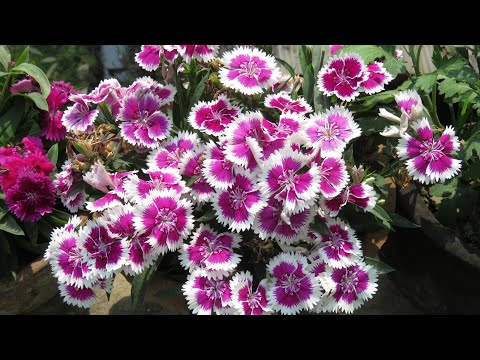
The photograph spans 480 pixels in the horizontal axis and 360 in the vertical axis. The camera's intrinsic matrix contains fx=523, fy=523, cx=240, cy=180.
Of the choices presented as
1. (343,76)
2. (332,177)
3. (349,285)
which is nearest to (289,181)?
(332,177)

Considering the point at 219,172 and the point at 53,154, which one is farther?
the point at 53,154

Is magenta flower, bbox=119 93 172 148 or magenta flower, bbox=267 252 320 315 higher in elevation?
magenta flower, bbox=119 93 172 148

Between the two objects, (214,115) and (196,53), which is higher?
(196,53)

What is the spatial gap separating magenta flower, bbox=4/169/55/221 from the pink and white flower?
0.78 m

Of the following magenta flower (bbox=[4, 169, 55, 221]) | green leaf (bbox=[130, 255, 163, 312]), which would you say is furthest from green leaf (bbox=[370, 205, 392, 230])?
magenta flower (bbox=[4, 169, 55, 221])

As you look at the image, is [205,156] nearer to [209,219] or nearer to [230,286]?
[209,219]

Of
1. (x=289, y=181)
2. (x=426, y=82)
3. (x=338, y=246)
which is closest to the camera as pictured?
(x=289, y=181)

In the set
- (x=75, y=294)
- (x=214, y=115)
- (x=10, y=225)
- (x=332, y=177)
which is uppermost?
(x=214, y=115)

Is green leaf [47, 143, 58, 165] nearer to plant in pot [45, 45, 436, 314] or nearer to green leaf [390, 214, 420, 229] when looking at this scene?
plant in pot [45, 45, 436, 314]

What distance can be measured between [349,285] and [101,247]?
2.12 ft

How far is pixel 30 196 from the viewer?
154 cm

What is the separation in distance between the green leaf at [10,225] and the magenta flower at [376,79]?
1.12 metres

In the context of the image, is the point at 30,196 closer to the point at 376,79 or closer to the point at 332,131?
the point at 332,131

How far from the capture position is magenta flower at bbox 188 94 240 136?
57.9 inches
